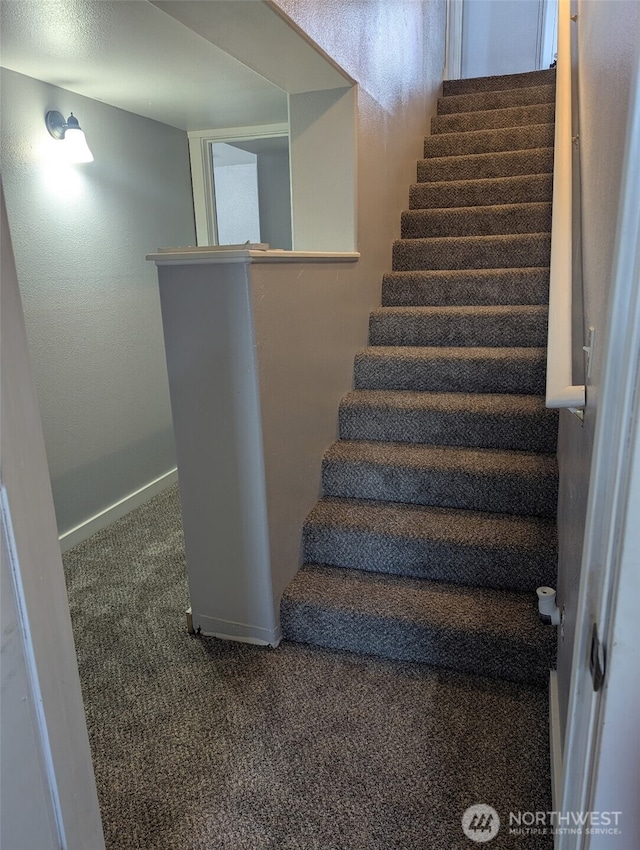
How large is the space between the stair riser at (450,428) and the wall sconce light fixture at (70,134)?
5.15ft

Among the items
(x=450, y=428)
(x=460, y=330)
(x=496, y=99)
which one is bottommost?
(x=450, y=428)

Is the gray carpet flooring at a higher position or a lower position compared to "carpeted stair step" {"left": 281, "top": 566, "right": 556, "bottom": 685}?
lower

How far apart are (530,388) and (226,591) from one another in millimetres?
1442

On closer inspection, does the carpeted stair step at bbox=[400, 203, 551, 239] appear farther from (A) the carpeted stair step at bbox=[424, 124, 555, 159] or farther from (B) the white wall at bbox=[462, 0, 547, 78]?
(B) the white wall at bbox=[462, 0, 547, 78]

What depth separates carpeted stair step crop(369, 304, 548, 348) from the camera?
2576 millimetres

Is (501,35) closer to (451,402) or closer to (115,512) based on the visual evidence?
(451,402)

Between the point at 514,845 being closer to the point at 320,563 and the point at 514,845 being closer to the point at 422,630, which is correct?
the point at 422,630

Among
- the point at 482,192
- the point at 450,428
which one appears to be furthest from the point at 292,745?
the point at 482,192

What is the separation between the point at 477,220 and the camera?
3.14 meters

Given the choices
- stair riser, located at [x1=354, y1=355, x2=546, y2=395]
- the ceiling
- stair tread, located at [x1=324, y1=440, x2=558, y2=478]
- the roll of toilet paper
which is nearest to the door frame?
the ceiling

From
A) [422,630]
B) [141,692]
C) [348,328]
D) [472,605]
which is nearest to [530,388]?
[348,328]

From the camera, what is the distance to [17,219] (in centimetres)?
239

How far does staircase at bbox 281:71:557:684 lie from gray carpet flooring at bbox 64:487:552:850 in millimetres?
142

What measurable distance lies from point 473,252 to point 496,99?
169 centimetres
